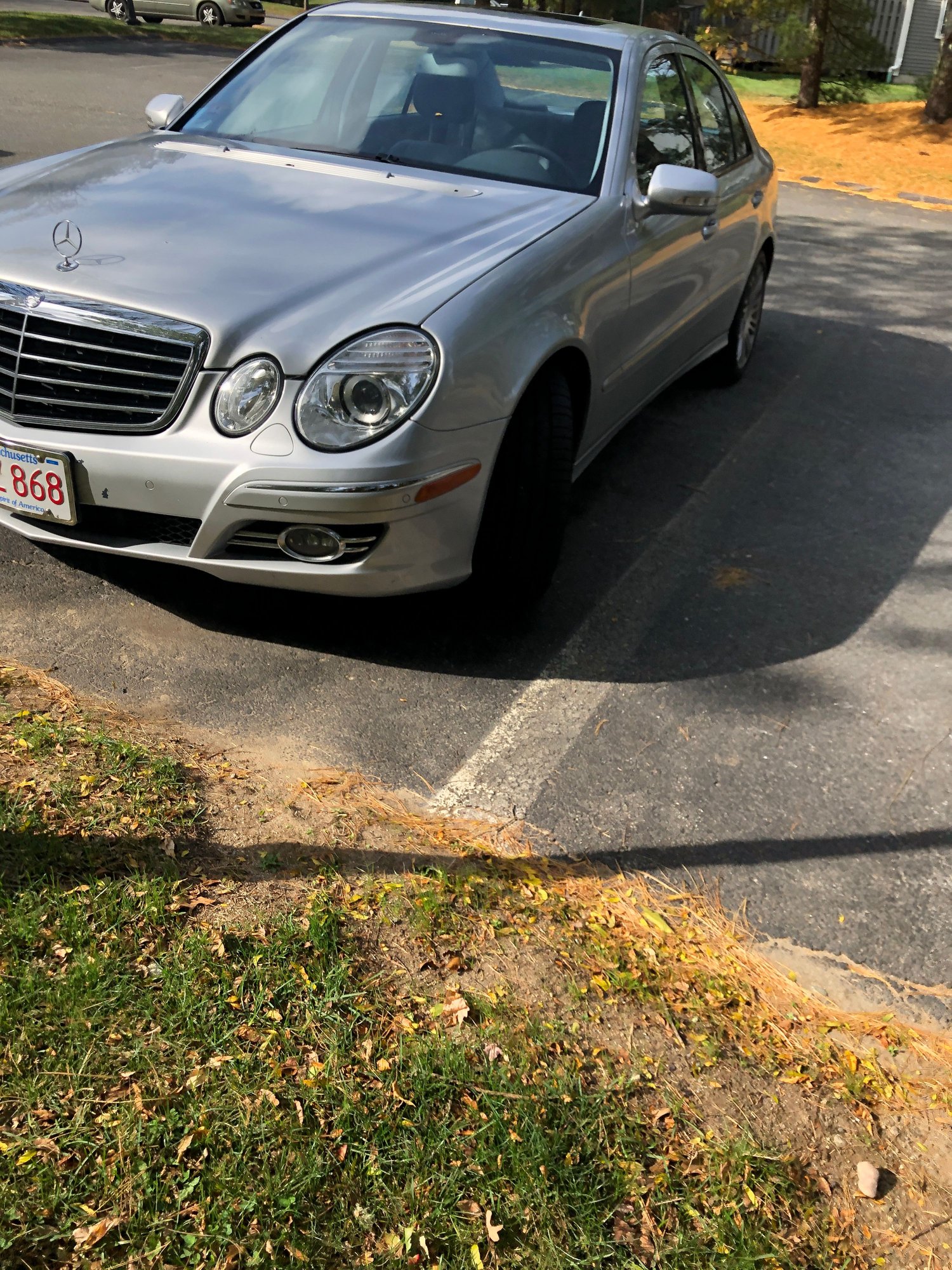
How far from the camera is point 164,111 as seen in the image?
4.90m

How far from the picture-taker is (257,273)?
3.32 metres

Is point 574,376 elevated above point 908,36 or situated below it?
above

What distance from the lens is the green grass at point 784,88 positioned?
2203cm

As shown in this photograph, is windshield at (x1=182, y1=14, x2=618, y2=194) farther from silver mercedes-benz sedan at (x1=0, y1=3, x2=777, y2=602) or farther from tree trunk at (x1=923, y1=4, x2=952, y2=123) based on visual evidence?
tree trunk at (x1=923, y1=4, x2=952, y2=123)

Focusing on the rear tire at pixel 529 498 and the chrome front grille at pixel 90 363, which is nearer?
the chrome front grille at pixel 90 363

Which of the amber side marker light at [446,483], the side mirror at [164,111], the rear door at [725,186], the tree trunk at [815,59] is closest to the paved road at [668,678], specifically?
the amber side marker light at [446,483]

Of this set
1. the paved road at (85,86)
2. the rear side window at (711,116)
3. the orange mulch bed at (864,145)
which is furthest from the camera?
the orange mulch bed at (864,145)

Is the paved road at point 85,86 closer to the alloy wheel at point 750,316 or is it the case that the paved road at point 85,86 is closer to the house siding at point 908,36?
the alloy wheel at point 750,316

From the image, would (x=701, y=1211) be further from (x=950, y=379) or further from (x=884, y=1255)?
(x=950, y=379)

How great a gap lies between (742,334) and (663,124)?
189 centimetres

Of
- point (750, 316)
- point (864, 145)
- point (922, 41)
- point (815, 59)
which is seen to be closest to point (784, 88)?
point (815, 59)

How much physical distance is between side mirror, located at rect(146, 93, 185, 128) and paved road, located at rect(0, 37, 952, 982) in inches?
76.2

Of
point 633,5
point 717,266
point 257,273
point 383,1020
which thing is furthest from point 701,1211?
point 633,5

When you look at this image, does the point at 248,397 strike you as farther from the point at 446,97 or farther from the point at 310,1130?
the point at 446,97
